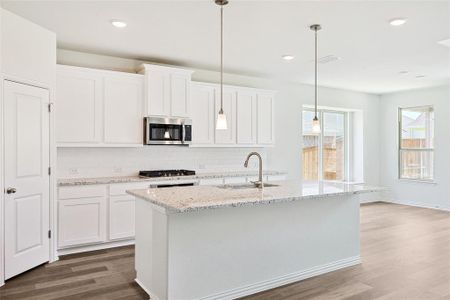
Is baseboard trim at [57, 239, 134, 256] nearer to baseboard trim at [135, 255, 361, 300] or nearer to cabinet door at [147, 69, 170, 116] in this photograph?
baseboard trim at [135, 255, 361, 300]

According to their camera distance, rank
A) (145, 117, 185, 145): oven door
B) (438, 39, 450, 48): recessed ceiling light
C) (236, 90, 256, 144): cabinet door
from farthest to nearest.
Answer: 1. (236, 90, 256, 144): cabinet door
2. (145, 117, 185, 145): oven door
3. (438, 39, 450, 48): recessed ceiling light

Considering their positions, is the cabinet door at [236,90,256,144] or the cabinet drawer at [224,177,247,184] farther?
the cabinet door at [236,90,256,144]

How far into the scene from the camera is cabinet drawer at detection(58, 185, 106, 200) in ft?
13.7

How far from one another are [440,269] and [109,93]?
4472 millimetres

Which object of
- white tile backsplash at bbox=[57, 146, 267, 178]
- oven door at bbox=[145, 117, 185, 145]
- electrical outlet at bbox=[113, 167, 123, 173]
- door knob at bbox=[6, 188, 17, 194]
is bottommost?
door knob at bbox=[6, 188, 17, 194]

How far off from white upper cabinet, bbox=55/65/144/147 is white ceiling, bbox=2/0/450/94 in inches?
15.7

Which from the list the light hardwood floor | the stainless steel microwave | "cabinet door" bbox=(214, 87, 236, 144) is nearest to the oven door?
the stainless steel microwave

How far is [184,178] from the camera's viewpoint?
4980 mm

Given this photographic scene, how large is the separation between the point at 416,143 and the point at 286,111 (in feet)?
11.0

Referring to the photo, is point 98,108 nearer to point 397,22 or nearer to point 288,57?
point 288,57

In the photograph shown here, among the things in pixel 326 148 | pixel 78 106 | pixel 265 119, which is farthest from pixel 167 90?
pixel 326 148

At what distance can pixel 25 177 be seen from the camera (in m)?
3.64

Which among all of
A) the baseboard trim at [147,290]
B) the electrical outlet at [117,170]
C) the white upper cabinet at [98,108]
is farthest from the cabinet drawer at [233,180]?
the baseboard trim at [147,290]

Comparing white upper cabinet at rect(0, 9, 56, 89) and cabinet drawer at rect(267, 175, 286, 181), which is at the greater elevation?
white upper cabinet at rect(0, 9, 56, 89)
